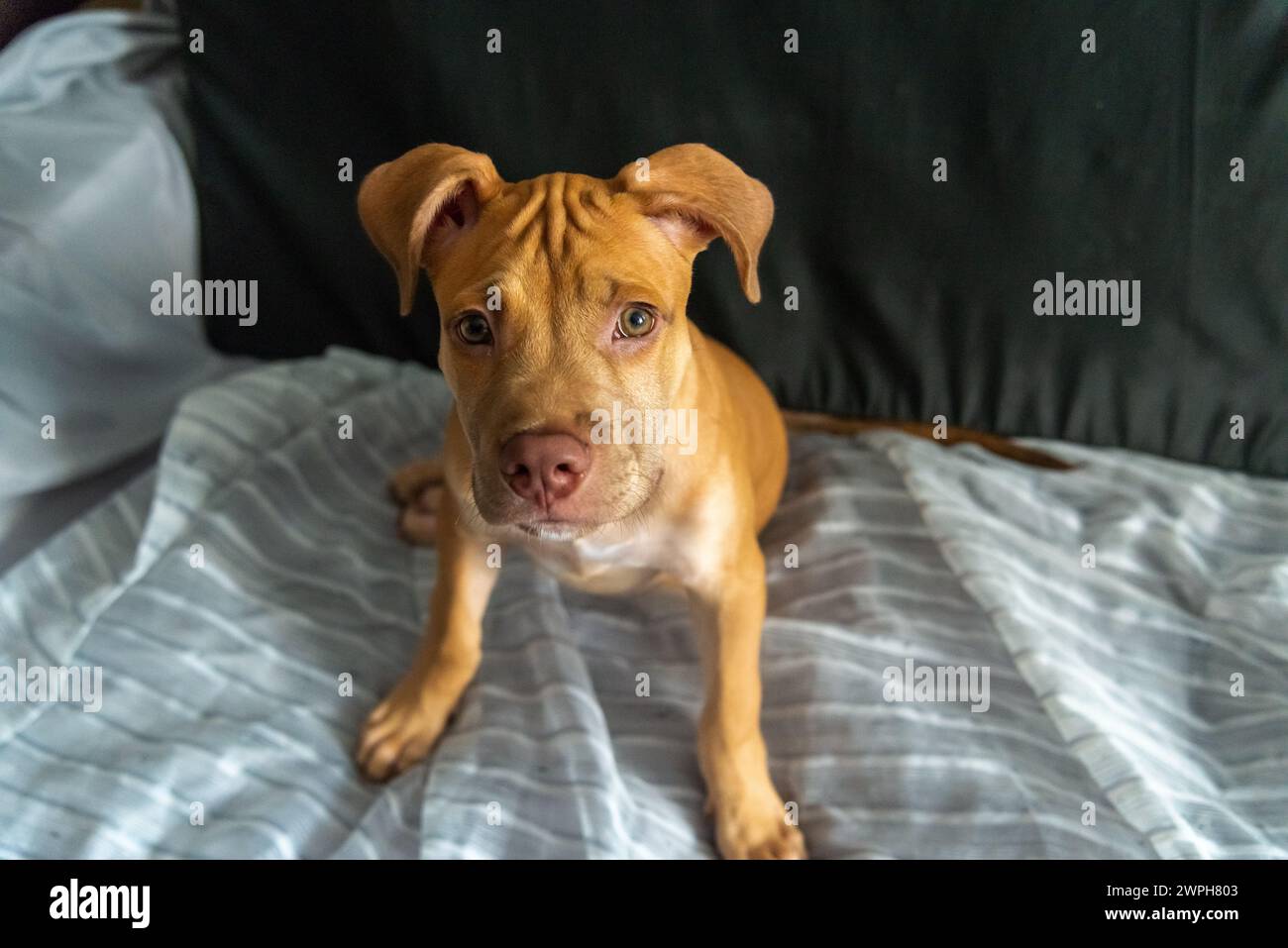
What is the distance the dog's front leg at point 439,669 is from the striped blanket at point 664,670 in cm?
8

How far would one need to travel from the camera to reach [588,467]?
1.86m

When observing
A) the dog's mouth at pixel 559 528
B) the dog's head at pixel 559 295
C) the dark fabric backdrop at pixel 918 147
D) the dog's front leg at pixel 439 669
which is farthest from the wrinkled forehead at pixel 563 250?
the dark fabric backdrop at pixel 918 147

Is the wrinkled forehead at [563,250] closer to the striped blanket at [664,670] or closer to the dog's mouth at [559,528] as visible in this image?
the dog's mouth at [559,528]

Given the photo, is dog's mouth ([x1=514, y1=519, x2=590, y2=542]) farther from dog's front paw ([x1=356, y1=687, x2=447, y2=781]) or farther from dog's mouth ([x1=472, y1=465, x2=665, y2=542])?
dog's front paw ([x1=356, y1=687, x2=447, y2=781])

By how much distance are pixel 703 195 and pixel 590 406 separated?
0.53 metres

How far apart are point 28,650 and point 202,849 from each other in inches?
34.9

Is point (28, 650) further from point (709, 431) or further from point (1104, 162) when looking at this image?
point (1104, 162)

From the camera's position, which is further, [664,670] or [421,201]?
[664,670]

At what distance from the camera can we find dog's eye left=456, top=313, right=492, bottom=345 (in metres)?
2.02

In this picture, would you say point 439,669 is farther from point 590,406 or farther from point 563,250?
point 563,250

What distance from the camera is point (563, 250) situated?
77.9 inches

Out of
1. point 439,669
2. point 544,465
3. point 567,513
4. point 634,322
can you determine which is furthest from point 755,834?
point 634,322

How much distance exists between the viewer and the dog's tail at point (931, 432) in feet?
11.0

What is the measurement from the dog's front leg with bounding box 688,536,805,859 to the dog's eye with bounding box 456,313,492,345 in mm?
813
